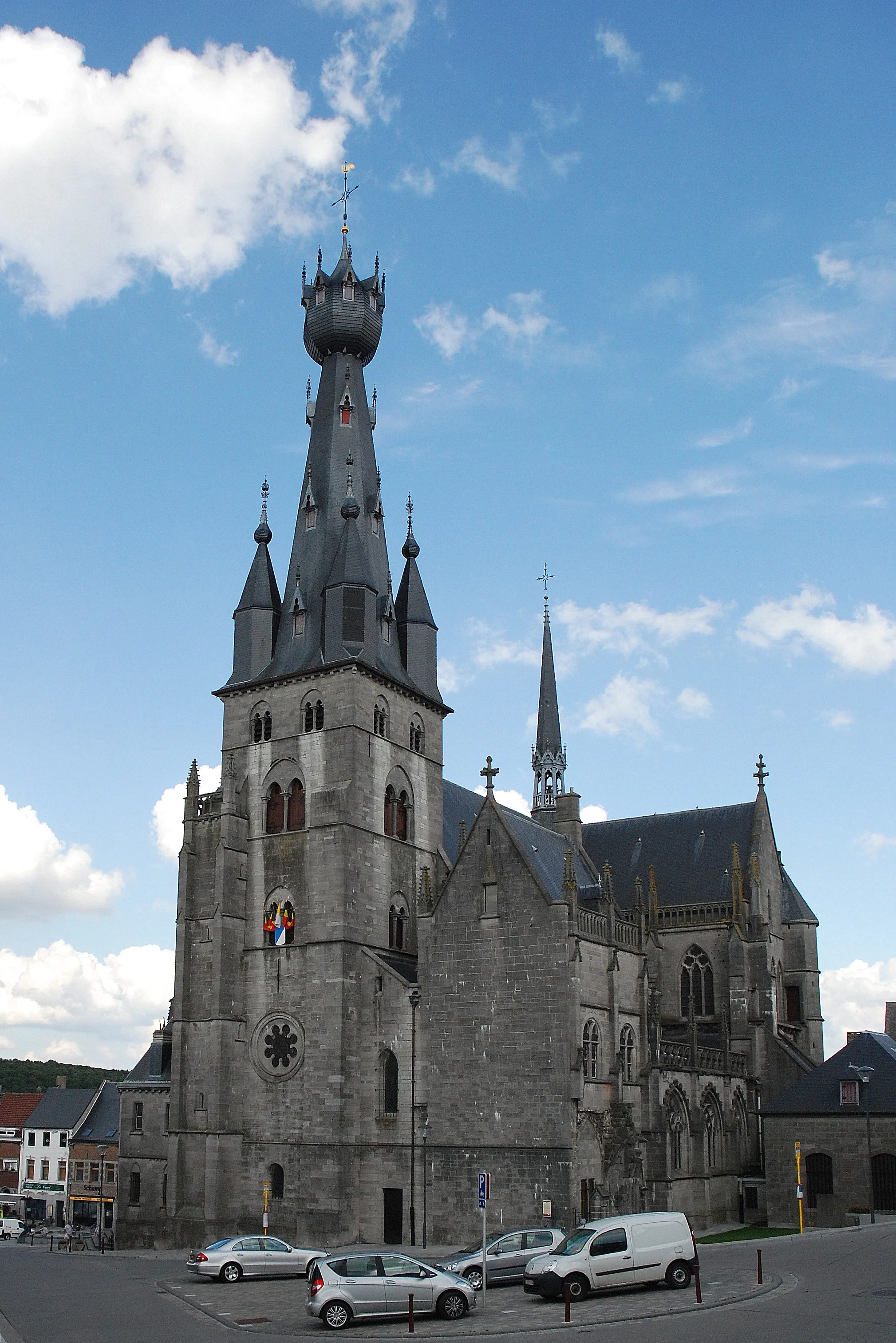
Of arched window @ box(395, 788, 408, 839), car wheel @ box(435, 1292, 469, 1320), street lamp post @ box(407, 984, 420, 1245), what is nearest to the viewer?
car wheel @ box(435, 1292, 469, 1320)

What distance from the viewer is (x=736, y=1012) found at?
53.6 m

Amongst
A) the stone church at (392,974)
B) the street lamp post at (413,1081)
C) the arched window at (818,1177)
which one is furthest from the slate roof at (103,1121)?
the arched window at (818,1177)

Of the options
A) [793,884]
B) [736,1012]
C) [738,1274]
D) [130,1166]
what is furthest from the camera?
[793,884]

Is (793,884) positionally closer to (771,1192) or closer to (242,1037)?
(771,1192)

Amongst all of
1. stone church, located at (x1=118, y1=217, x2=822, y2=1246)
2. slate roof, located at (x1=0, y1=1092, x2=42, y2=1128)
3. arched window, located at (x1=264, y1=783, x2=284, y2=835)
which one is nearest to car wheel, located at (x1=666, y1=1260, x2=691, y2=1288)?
stone church, located at (x1=118, y1=217, x2=822, y2=1246)

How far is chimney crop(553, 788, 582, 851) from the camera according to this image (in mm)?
62406

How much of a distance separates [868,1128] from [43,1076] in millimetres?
115559

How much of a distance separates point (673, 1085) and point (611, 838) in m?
18.3

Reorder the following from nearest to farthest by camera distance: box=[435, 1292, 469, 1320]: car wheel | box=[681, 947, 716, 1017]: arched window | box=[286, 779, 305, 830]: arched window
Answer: box=[435, 1292, 469, 1320]: car wheel
box=[286, 779, 305, 830]: arched window
box=[681, 947, 716, 1017]: arched window

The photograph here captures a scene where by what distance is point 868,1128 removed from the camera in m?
44.5

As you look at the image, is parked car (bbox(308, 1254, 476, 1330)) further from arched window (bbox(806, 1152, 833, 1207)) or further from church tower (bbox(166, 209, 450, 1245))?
arched window (bbox(806, 1152, 833, 1207))

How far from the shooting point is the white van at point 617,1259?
2638 centimetres

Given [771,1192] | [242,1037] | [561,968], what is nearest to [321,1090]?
[242,1037]

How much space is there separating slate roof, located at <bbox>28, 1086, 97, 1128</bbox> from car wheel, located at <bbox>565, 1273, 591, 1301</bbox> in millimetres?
65317
